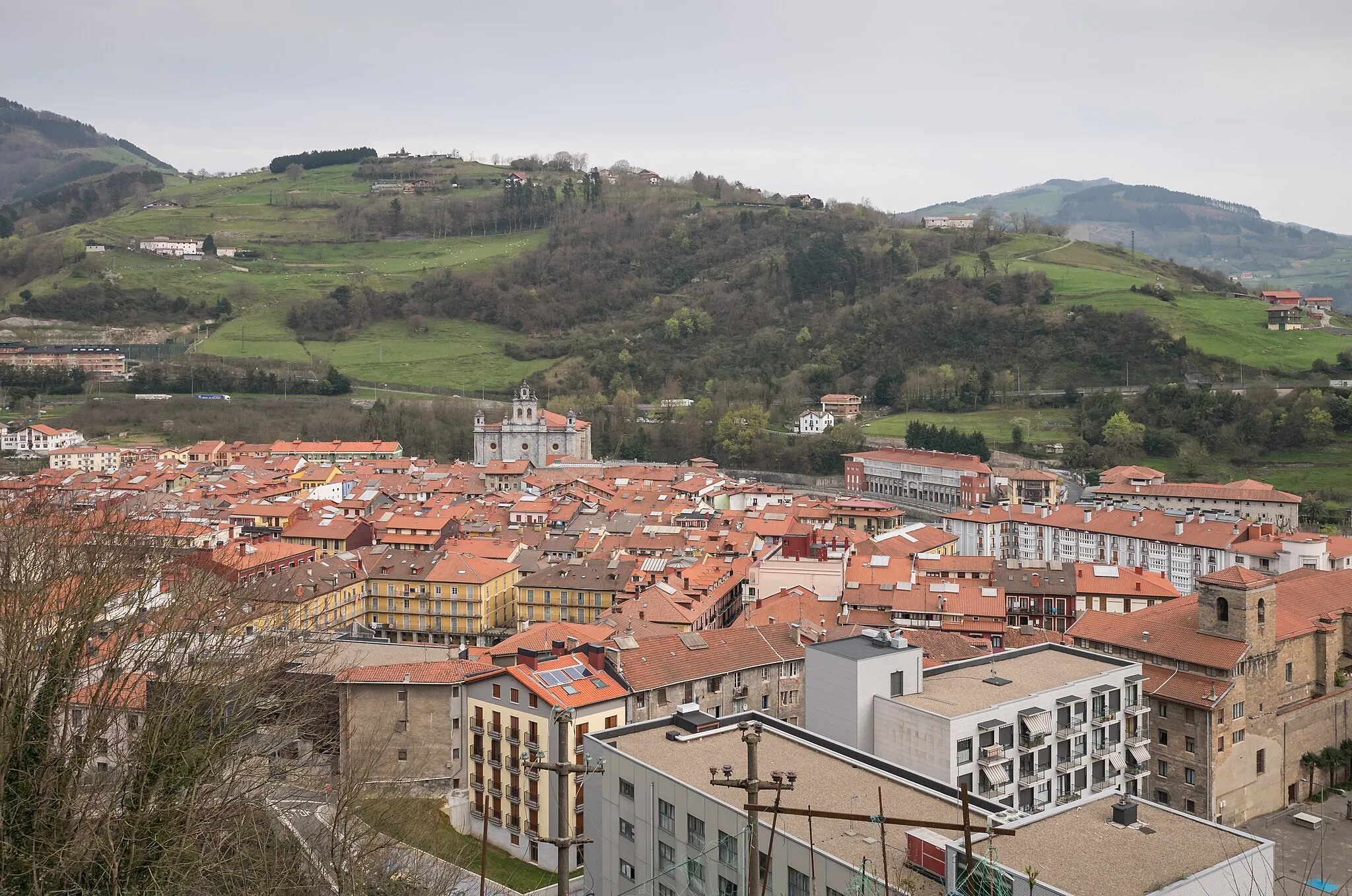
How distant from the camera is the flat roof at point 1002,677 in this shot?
15.7 m

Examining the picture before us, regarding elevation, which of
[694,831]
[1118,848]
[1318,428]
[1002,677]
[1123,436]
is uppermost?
[1318,428]

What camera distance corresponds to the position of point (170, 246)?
98812 millimetres

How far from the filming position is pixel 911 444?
61844 mm

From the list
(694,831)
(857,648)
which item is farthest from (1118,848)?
(857,648)

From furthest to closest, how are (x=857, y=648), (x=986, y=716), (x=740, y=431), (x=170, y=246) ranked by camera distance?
1. (x=170, y=246)
2. (x=740, y=431)
3. (x=857, y=648)
4. (x=986, y=716)

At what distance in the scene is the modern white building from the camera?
6888 cm

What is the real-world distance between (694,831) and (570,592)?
798 inches

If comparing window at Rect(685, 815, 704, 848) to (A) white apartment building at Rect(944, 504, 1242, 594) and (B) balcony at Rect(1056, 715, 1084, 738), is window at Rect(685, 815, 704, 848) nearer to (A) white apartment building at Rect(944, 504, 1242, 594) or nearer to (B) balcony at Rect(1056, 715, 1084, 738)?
(B) balcony at Rect(1056, 715, 1084, 738)

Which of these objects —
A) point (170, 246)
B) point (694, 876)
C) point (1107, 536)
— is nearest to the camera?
point (694, 876)

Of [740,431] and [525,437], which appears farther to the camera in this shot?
[525,437]

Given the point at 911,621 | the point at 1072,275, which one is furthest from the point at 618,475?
the point at 1072,275

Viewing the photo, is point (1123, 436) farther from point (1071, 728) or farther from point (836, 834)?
point (836, 834)

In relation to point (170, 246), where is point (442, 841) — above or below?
below

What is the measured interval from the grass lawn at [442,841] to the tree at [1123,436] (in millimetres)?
44720
